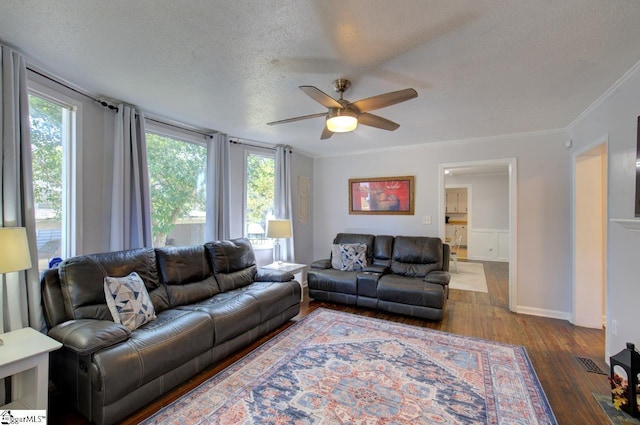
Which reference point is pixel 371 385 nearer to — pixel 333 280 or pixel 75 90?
pixel 333 280

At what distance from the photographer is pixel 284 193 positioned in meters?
4.81

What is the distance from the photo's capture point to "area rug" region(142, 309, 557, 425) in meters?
1.90

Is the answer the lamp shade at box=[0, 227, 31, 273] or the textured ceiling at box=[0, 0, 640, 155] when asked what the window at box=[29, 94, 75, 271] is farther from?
the lamp shade at box=[0, 227, 31, 273]

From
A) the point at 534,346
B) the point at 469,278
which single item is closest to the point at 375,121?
the point at 534,346

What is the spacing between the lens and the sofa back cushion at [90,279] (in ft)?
7.14

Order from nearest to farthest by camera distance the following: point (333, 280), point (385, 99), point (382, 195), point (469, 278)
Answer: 1. point (385, 99)
2. point (333, 280)
3. point (382, 195)
4. point (469, 278)

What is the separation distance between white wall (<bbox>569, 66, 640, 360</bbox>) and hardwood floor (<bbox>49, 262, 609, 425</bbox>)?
0.40 m

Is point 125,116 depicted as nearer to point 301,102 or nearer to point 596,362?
point 301,102

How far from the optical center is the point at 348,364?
2.55 metres

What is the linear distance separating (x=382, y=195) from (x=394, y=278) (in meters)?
1.65

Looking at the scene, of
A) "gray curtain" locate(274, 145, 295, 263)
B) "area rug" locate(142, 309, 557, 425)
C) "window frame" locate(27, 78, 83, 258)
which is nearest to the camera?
"area rug" locate(142, 309, 557, 425)

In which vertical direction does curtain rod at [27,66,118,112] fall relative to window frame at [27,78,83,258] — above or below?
above

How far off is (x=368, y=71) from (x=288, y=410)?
2524 millimetres

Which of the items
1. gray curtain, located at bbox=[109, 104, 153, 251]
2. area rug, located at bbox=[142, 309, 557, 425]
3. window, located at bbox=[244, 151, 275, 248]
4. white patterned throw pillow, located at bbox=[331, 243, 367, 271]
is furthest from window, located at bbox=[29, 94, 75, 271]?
white patterned throw pillow, located at bbox=[331, 243, 367, 271]
